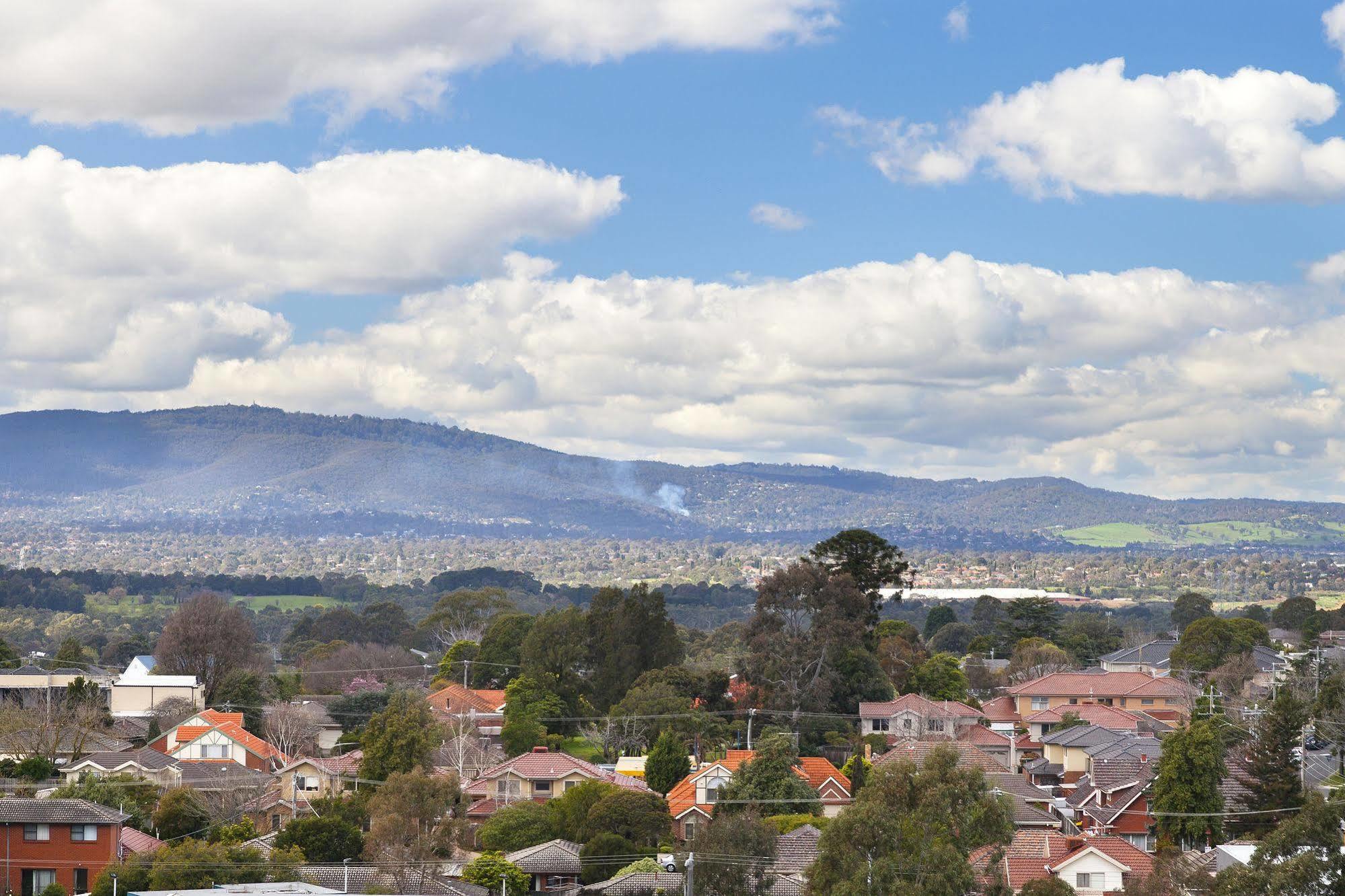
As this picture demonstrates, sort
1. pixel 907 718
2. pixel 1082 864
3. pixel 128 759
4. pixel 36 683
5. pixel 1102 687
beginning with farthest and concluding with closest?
pixel 1102 687
pixel 36 683
pixel 907 718
pixel 128 759
pixel 1082 864

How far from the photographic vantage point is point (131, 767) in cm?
5266

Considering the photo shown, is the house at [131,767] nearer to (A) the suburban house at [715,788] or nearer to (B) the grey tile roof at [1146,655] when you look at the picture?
(A) the suburban house at [715,788]

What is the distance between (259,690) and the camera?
70125 millimetres

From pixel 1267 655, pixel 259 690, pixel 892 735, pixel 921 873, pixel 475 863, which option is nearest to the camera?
pixel 921 873

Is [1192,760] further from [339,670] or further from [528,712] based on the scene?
[339,670]

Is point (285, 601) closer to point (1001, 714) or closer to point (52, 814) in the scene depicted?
point (1001, 714)

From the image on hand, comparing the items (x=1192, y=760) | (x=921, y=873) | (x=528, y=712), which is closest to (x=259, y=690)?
(x=528, y=712)

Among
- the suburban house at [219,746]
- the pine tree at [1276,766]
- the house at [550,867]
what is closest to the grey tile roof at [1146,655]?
the pine tree at [1276,766]

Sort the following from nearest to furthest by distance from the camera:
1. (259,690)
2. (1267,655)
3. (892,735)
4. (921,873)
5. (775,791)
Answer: (921,873) → (775,791) → (892,735) → (259,690) → (1267,655)

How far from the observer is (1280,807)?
44.7m

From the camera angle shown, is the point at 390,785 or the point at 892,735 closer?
the point at 390,785

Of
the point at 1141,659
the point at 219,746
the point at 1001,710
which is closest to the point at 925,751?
the point at 219,746

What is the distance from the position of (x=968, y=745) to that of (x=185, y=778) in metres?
25.0

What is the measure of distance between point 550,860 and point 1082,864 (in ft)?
43.9
